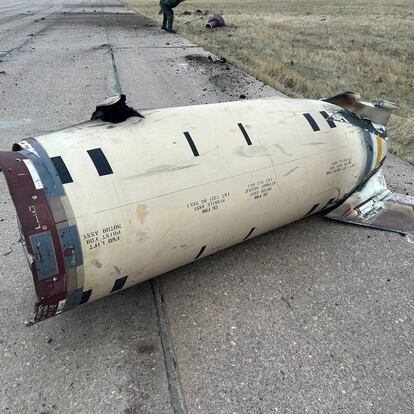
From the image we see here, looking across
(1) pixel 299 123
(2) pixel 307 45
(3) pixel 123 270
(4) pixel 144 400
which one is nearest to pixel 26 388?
(4) pixel 144 400

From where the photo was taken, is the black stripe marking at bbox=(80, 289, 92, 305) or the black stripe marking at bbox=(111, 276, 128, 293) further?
the black stripe marking at bbox=(111, 276, 128, 293)

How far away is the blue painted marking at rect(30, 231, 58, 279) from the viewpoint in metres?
2.21

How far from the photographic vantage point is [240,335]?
9.11ft

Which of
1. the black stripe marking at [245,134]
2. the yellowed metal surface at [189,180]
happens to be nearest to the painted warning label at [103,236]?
the yellowed metal surface at [189,180]

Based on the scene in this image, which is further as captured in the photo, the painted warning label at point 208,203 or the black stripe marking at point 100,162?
the painted warning label at point 208,203

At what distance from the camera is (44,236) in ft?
7.29

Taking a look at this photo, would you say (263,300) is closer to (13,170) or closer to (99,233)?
(99,233)

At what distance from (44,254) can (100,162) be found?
2.16 ft

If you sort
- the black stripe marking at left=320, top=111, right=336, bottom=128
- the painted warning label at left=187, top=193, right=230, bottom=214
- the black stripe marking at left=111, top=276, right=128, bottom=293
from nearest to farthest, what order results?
the black stripe marking at left=111, top=276, right=128, bottom=293, the painted warning label at left=187, top=193, right=230, bottom=214, the black stripe marking at left=320, top=111, right=336, bottom=128

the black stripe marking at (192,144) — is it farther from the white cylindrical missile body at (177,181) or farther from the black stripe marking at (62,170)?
the black stripe marking at (62,170)

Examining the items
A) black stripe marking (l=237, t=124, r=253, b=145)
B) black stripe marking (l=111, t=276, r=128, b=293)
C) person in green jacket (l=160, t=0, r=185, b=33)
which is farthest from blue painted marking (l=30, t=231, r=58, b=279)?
person in green jacket (l=160, t=0, r=185, b=33)

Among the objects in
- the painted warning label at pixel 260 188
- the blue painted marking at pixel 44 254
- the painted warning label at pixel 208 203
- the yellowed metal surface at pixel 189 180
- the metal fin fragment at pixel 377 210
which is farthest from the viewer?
the metal fin fragment at pixel 377 210

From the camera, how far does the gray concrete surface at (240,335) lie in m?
2.36

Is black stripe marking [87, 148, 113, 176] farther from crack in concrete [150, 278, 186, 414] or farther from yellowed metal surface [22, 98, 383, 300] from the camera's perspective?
crack in concrete [150, 278, 186, 414]
